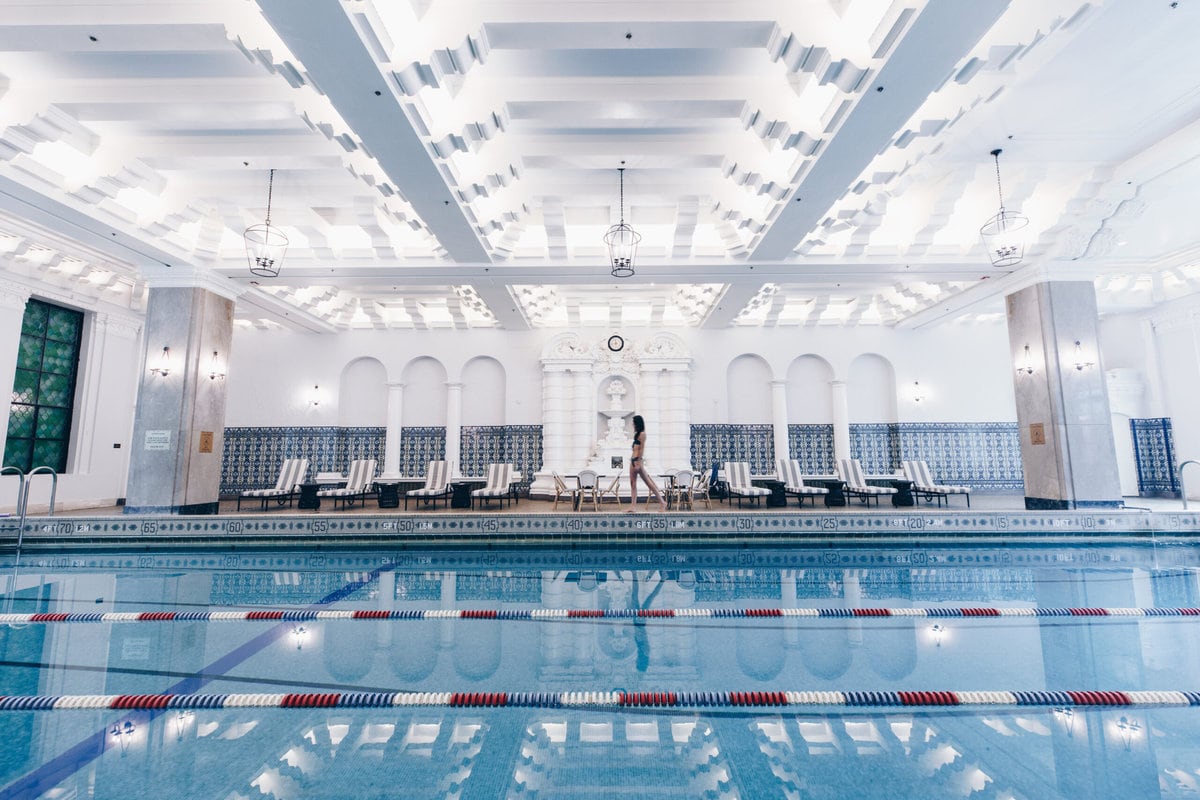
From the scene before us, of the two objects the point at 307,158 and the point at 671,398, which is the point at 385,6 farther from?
the point at 671,398

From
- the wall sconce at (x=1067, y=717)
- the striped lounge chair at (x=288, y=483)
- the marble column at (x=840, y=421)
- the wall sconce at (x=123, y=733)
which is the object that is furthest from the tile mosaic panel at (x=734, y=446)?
the wall sconce at (x=123, y=733)

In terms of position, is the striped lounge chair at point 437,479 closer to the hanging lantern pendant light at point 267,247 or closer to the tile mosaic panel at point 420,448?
the tile mosaic panel at point 420,448

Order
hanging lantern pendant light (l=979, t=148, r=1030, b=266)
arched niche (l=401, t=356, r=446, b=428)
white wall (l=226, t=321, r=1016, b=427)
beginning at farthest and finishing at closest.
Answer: arched niche (l=401, t=356, r=446, b=428) → white wall (l=226, t=321, r=1016, b=427) → hanging lantern pendant light (l=979, t=148, r=1030, b=266)

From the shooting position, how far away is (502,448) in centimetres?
1113

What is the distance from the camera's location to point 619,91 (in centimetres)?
465

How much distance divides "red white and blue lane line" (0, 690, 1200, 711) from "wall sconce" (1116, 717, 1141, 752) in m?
0.16

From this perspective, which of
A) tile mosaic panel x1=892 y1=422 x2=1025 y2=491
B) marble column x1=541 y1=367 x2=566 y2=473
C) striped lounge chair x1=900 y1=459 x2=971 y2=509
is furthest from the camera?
tile mosaic panel x1=892 y1=422 x2=1025 y2=491

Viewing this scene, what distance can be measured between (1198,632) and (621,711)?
11.5 feet

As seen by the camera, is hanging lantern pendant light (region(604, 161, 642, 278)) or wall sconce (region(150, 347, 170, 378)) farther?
wall sconce (region(150, 347, 170, 378))

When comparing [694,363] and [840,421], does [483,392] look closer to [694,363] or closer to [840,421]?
[694,363]

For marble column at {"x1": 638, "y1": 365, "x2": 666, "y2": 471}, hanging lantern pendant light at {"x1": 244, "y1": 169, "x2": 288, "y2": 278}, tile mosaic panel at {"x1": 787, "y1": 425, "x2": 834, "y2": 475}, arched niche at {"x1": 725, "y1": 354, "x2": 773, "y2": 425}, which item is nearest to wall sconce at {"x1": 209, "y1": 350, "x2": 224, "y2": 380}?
hanging lantern pendant light at {"x1": 244, "y1": 169, "x2": 288, "y2": 278}

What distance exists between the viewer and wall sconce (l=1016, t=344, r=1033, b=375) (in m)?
7.80

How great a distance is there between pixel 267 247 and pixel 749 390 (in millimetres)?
8680

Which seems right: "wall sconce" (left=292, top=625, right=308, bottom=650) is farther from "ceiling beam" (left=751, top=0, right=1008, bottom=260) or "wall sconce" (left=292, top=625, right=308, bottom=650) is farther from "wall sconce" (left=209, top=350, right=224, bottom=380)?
"wall sconce" (left=209, top=350, right=224, bottom=380)
